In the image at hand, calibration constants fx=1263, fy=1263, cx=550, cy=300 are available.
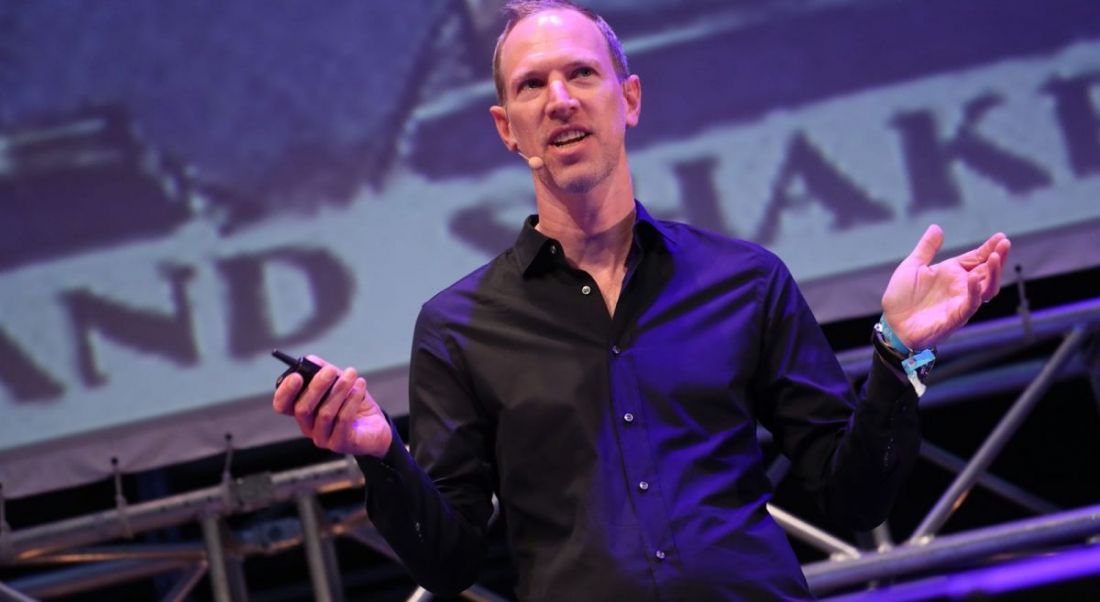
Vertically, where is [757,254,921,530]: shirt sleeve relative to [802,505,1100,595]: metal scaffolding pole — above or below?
above

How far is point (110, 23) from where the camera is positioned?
3.41 meters

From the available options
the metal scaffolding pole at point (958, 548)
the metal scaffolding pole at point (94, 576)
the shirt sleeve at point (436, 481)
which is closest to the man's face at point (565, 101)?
the shirt sleeve at point (436, 481)

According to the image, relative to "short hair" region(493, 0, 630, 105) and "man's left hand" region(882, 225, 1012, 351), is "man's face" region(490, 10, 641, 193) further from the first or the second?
"man's left hand" region(882, 225, 1012, 351)

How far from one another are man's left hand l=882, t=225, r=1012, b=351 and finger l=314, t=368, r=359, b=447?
72cm

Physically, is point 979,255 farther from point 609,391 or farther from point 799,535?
point 799,535

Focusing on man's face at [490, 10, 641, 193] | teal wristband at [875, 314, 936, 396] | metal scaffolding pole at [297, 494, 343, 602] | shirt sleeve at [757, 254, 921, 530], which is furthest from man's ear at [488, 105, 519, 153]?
metal scaffolding pole at [297, 494, 343, 602]

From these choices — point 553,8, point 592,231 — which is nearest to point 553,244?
point 592,231

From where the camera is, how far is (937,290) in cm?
166

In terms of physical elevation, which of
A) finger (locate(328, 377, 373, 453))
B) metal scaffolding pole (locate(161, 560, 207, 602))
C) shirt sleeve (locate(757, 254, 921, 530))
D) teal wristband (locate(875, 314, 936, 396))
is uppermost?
finger (locate(328, 377, 373, 453))

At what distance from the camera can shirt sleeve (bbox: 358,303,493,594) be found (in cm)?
171

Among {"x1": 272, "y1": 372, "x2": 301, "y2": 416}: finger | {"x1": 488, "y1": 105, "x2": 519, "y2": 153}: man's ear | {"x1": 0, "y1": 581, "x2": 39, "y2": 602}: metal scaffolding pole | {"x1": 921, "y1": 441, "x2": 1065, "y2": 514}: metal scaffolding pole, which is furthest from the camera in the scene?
{"x1": 921, "y1": 441, "x2": 1065, "y2": 514}: metal scaffolding pole

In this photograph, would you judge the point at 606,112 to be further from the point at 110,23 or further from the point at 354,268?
the point at 110,23

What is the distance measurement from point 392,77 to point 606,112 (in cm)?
145

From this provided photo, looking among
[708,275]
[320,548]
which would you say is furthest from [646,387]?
[320,548]
